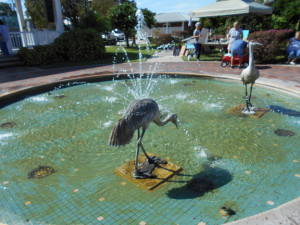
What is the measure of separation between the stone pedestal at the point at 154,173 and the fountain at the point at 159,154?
0.09m

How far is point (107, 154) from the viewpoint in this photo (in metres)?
4.77

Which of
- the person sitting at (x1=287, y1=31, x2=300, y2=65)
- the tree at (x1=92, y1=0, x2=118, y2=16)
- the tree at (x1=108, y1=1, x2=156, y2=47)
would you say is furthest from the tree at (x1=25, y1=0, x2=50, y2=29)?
the person sitting at (x1=287, y1=31, x2=300, y2=65)

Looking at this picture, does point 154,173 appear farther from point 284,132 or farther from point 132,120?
point 284,132

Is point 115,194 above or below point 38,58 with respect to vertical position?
below

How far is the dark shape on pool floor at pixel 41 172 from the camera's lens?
411cm

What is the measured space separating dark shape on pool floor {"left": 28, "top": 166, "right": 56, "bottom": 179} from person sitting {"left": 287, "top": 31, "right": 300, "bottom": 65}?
13.0 meters

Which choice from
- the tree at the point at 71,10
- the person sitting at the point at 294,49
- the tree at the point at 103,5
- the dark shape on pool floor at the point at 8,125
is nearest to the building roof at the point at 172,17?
the tree at the point at 103,5

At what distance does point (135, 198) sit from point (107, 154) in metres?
1.52

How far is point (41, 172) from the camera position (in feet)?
13.9

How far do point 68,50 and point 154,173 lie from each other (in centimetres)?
1489

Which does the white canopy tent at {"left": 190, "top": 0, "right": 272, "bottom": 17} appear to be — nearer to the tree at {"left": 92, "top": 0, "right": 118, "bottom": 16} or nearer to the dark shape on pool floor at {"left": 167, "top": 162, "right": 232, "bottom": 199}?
the dark shape on pool floor at {"left": 167, "top": 162, "right": 232, "bottom": 199}

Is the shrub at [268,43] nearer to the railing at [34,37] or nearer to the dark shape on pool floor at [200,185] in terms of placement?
the dark shape on pool floor at [200,185]

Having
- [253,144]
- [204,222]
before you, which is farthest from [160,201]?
[253,144]

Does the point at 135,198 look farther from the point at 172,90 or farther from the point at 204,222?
the point at 172,90
